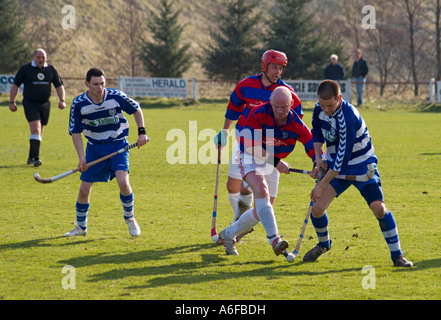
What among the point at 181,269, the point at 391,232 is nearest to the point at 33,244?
the point at 181,269

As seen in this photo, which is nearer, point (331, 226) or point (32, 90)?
point (331, 226)

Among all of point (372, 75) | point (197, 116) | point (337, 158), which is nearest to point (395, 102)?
point (197, 116)

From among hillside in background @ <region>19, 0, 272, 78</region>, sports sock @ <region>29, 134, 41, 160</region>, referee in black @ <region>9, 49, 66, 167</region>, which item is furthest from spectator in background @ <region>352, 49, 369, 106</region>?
hillside in background @ <region>19, 0, 272, 78</region>

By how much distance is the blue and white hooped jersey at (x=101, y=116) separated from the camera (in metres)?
7.20

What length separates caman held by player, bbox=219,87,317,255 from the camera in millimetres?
5984

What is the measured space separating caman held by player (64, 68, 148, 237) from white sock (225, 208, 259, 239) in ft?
4.57

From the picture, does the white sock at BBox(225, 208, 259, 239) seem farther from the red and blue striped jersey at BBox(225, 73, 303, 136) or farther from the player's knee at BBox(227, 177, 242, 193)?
the red and blue striped jersey at BBox(225, 73, 303, 136)

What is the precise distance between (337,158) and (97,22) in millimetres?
51292

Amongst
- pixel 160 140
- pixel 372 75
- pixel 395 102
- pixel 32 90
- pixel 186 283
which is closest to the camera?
A: pixel 186 283

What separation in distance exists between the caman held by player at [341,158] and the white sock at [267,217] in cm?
45

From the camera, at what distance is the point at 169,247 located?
684cm

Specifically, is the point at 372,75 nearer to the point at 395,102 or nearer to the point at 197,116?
the point at 395,102

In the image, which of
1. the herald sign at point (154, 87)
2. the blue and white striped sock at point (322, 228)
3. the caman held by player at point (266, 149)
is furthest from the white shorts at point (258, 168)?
the herald sign at point (154, 87)
